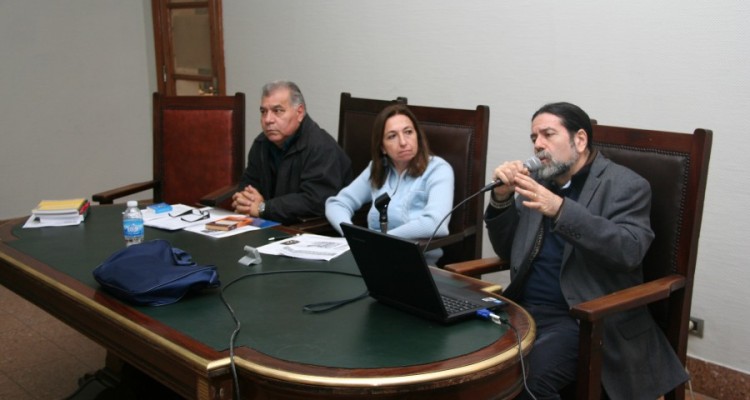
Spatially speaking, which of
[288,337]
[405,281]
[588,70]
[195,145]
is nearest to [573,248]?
[405,281]

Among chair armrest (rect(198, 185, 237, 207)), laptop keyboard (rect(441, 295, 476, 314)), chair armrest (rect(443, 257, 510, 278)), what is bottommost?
chair armrest (rect(443, 257, 510, 278))

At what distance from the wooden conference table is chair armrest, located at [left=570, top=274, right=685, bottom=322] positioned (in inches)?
6.7

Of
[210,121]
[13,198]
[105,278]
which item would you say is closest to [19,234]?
[105,278]

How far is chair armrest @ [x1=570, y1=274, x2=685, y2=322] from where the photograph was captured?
1.76 metres

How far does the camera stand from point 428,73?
3.55 metres

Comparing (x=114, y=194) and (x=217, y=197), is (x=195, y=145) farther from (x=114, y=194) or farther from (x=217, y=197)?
(x=217, y=197)

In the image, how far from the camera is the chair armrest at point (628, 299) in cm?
176

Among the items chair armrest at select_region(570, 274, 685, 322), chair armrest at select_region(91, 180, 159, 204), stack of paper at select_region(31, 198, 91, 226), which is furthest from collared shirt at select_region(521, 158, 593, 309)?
chair armrest at select_region(91, 180, 159, 204)

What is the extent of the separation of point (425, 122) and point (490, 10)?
27.4 inches

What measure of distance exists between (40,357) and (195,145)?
1.17 metres

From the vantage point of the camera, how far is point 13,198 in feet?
16.5

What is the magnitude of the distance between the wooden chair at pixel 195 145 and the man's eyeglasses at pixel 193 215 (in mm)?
734

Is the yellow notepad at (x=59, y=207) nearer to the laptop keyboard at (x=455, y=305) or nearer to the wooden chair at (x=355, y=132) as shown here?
the wooden chair at (x=355, y=132)

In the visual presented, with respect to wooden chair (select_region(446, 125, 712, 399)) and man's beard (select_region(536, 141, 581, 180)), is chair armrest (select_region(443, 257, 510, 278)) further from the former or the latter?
man's beard (select_region(536, 141, 581, 180))
